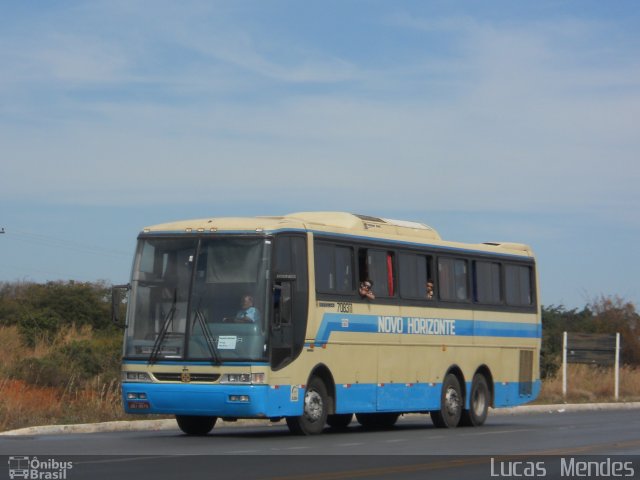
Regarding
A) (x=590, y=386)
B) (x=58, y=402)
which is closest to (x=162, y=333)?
(x=58, y=402)

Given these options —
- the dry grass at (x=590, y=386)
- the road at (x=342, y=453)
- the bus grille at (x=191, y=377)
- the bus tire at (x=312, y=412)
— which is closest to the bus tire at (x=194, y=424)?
the road at (x=342, y=453)

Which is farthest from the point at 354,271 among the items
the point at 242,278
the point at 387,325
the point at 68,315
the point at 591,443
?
the point at 68,315

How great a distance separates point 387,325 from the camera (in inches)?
971

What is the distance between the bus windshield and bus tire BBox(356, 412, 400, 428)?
6.55m

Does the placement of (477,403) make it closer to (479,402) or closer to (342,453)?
(479,402)

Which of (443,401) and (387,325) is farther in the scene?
(443,401)

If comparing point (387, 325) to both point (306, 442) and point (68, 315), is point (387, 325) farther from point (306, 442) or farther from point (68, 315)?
point (68, 315)

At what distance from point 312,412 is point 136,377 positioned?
119 inches

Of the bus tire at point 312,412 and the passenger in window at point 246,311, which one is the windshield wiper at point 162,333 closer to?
the passenger in window at point 246,311

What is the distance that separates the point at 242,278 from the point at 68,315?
A: 4320 centimetres

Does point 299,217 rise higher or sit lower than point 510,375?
→ higher

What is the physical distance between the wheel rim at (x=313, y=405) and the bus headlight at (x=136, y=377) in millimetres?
2669

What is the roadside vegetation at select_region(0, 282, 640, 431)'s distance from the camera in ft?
84.2

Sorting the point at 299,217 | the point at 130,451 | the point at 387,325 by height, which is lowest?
the point at 130,451
